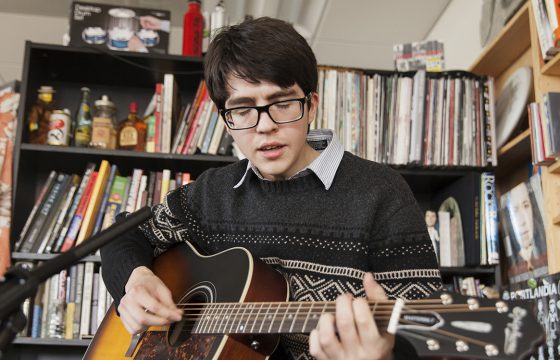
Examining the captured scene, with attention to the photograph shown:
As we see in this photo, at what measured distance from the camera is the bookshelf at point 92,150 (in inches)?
87.7

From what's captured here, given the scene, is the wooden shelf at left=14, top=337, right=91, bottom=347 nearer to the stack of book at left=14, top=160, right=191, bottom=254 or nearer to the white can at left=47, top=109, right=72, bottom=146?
the stack of book at left=14, top=160, right=191, bottom=254

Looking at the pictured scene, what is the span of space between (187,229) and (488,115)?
4.56ft

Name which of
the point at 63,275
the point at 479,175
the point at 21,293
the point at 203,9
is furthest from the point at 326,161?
the point at 203,9

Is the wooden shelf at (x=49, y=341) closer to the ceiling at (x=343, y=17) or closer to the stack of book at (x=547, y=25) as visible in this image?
the stack of book at (x=547, y=25)

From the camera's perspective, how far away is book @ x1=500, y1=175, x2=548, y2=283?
194 centimetres

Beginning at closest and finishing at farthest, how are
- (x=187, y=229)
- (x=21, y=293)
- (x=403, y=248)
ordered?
(x=21, y=293), (x=403, y=248), (x=187, y=229)

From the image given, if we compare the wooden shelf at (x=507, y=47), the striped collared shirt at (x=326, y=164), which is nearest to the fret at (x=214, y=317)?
the striped collared shirt at (x=326, y=164)

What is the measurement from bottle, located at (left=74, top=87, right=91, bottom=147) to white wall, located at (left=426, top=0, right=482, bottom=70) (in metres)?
1.69

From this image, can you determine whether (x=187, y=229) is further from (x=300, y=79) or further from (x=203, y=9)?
(x=203, y=9)

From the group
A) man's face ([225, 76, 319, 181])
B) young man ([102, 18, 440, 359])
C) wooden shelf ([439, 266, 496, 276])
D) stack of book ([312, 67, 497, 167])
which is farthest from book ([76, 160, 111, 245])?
wooden shelf ([439, 266, 496, 276])

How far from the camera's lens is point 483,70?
8.03 ft

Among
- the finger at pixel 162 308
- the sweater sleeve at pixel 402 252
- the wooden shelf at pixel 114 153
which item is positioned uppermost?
the wooden shelf at pixel 114 153

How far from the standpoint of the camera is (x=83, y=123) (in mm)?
2387

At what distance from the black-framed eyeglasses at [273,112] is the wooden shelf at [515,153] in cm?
109
